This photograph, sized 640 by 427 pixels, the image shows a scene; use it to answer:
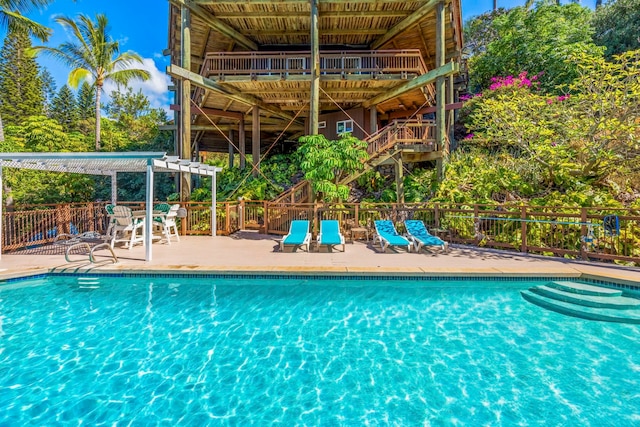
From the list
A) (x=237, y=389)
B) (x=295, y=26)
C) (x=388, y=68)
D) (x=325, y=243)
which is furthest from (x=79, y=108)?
(x=237, y=389)

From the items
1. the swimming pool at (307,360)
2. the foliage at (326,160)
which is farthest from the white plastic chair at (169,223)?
the foliage at (326,160)

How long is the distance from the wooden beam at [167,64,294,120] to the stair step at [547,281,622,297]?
537 inches

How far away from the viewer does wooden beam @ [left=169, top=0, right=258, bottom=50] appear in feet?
41.2

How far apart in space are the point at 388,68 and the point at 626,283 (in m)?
10.9

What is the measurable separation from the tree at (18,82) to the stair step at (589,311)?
46075 mm

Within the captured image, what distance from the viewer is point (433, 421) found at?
2.78 m

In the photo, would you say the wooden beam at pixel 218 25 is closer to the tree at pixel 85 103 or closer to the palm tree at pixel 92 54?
the palm tree at pixel 92 54

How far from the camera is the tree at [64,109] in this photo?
1538 inches

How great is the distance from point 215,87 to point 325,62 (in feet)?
16.4

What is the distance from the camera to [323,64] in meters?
13.6

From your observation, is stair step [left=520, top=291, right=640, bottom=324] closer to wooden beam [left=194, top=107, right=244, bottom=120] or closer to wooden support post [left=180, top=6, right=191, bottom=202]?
wooden support post [left=180, top=6, right=191, bottom=202]

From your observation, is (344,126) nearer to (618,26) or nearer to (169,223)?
(169,223)

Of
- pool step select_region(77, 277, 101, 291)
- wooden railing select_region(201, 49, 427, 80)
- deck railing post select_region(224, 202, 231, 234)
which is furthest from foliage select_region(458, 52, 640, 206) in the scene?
pool step select_region(77, 277, 101, 291)

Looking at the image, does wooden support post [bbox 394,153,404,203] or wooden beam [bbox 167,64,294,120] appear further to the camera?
wooden support post [bbox 394,153,404,203]
